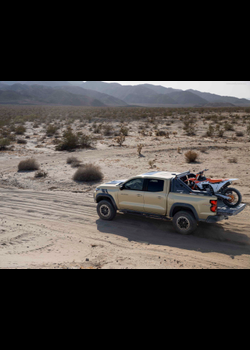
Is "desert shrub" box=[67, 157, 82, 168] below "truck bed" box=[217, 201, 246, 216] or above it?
below

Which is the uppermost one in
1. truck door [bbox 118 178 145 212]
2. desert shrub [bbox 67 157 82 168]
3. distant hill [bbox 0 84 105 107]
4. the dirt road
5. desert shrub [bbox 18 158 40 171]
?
distant hill [bbox 0 84 105 107]

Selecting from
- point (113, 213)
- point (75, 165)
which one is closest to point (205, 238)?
point (113, 213)

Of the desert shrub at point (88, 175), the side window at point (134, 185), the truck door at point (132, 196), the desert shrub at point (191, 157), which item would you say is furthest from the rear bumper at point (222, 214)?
the desert shrub at point (191, 157)

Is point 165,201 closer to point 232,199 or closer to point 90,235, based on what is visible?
point 232,199

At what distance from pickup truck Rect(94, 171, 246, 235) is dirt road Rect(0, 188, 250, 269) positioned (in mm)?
455

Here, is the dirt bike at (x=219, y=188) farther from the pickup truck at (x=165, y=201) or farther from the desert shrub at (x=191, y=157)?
the desert shrub at (x=191, y=157)

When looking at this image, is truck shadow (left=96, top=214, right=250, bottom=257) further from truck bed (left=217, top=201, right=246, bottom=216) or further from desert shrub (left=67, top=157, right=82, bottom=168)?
desert shrub (left=67, top=157, right=82, bottom=168)

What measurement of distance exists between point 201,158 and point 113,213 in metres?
11.0

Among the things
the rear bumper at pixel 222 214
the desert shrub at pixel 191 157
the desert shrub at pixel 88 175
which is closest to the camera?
the rear bumper at pixel 222 214

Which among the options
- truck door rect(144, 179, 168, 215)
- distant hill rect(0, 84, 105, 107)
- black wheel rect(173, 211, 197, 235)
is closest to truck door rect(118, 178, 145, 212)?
truck door rect(144, 179, 168, 215)

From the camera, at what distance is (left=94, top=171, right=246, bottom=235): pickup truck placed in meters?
7.31

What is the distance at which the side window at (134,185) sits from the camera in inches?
332

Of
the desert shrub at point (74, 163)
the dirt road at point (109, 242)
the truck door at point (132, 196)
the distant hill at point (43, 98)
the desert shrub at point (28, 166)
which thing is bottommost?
the dirt road at point (109, 242)

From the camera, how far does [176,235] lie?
7.67m
